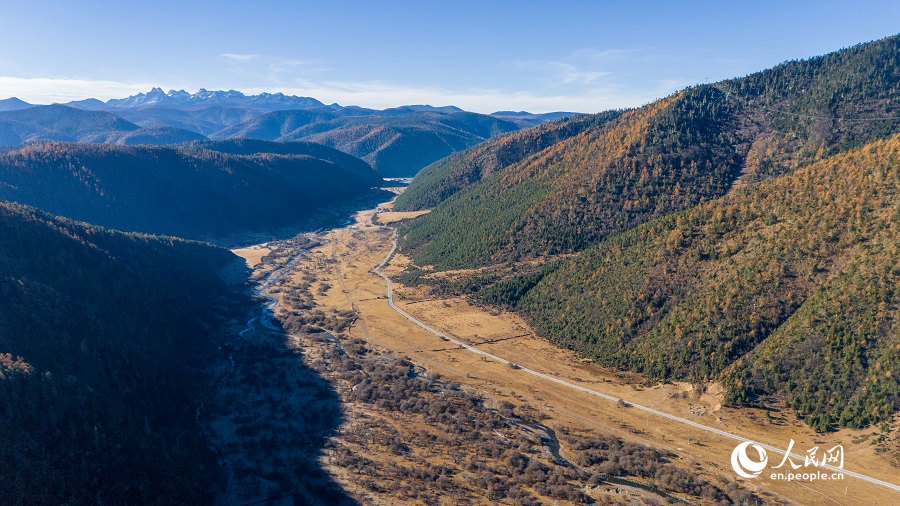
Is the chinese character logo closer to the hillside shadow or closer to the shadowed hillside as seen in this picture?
the hillside shadow

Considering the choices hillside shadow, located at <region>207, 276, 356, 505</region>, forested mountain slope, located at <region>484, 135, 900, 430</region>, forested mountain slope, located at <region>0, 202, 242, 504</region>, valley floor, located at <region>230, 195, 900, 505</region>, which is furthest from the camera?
forested mountain slope, located at <region>484, 135, 900, 430</region>

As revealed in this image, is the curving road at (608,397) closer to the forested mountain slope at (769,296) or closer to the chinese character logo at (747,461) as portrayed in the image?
the chinese character logo at (747,461)

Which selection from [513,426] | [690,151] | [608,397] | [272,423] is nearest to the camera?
[513,426]

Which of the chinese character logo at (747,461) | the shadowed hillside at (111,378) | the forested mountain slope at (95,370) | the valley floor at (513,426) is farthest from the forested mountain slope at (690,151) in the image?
the forested mountain slope at (95,370)

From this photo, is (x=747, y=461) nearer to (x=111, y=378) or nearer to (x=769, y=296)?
(x=769, y=296)

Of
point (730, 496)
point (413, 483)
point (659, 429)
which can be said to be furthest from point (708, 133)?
point (413, 483)

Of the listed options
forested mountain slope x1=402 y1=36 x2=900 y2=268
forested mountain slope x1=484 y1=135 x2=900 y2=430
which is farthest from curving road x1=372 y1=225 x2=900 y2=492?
forested mountain slope x1=402 y1=36 x2=900 y2=268

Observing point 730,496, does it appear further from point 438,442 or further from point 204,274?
point 204,274

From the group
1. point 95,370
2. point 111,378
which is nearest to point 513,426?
point 111,378
